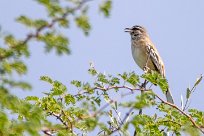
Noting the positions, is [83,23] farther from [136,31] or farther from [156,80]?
[136,31]

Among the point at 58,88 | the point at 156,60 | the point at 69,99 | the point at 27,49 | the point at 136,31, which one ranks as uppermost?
the point at 136,31

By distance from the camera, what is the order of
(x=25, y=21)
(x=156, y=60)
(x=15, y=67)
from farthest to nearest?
(x=156, y=60)
(x=15, y=67)
(x=25, y=21)

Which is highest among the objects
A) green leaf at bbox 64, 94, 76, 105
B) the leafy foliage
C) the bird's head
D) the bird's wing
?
the bird's head

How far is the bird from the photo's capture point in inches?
472

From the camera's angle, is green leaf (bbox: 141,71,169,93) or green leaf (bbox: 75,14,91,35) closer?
green leaf (bbox: 75,14,91,35)

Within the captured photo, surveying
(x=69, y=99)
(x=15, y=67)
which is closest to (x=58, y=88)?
(x=69, y=99)

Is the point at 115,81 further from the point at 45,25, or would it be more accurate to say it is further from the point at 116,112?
the point at 45,25

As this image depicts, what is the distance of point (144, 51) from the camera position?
488 inches

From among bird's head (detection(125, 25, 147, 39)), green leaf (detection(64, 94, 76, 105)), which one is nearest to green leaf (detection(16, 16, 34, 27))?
green leaf (detection(64, 94, 76, 105))

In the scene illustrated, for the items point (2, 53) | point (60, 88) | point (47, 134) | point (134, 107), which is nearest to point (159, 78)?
point (60, 88)

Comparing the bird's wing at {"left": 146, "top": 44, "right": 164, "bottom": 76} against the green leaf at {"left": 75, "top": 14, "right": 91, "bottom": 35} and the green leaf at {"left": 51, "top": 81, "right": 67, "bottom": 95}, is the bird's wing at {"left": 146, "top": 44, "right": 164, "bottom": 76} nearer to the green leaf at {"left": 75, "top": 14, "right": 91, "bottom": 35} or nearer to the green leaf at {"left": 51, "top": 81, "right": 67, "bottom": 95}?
the green leaf at {"left": 51, "top": 81, "right": 67, "bottom": 95}

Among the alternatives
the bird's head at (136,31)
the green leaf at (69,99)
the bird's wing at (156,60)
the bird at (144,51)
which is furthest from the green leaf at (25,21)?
the bird's head at (136,31)

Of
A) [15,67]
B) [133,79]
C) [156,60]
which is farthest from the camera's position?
[156,60]

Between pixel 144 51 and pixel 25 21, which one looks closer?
pixel 25 21
